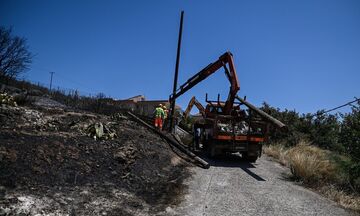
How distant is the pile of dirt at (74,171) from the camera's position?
16.5ft

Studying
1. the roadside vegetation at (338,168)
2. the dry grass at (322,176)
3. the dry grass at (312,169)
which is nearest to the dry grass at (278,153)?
the roadside vegetation at (338,168)

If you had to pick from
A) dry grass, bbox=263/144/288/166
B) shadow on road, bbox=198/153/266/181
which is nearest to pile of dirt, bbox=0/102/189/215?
shadow on road, bbox=198/153/266/181

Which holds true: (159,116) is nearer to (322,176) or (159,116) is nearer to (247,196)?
(322,176)

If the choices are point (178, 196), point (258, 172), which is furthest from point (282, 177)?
point (178, 196)

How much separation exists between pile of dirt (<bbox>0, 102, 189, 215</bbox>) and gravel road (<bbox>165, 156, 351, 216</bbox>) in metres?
0.46

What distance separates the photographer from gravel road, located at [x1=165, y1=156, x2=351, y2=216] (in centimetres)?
629

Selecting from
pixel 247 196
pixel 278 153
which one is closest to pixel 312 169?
pixel 247 196

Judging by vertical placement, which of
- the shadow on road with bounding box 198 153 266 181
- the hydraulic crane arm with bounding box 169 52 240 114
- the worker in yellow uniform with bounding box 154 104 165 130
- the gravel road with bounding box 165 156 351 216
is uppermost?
the hydraulic crane arm with bounding box 169 52 240 114

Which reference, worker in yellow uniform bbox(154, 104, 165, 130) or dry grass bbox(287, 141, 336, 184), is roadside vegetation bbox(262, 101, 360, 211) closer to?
dry grass bbox(287, 141, 336, 184)

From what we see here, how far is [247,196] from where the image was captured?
24.0 feet

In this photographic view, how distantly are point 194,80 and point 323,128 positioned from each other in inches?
341

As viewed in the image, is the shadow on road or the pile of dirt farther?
the shadow on road

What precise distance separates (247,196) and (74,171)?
12.7 feet

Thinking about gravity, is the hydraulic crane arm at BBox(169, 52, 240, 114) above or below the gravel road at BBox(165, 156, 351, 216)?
above
